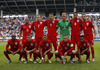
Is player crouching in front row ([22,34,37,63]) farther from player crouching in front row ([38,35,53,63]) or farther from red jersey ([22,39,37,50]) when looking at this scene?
player crouching in front row ([38,35,53,63])

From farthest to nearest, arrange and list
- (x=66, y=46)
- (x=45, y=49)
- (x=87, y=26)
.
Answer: (x=87, y=26)
(x=45, y=49)
(x=66, y=46)

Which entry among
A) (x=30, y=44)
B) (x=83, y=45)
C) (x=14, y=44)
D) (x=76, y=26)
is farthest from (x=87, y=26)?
(x=14, y=44)

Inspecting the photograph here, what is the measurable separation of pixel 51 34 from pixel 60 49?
40.0 inches

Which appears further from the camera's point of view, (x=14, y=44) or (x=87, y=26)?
(x=87, y=26)

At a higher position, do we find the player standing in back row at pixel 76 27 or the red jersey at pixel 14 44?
the player standing in back row at pixel 76 27

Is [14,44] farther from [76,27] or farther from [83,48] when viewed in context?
[83,48]

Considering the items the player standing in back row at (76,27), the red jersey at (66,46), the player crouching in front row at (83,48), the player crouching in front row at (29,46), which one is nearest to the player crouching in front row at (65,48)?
the red jersey at (66,46)

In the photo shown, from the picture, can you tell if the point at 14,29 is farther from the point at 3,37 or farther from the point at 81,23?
the point at 81,23

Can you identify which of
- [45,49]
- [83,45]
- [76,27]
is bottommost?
[45,49]

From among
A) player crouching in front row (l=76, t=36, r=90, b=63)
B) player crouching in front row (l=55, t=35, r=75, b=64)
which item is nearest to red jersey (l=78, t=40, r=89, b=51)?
player crouching in front row (l=76, t=36, r=90, b=63)

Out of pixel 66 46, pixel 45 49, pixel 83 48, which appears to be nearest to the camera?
pixel 66 46

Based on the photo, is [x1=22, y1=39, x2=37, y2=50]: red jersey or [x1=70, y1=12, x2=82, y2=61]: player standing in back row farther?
[x1=70, y1=12, x2=82, y2=61]: player standing in back row

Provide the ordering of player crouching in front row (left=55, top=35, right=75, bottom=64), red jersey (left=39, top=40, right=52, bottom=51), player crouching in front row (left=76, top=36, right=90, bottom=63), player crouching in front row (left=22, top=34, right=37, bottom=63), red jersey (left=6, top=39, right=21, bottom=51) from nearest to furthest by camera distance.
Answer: player crouching in front row (left=55, top=35, right=75, bottom=64)
player crouching in front row (left=76, top=36, right=90, bottom=63)
player crouching in front row (left=22, top=34, right=37, bottom=63)
red jersey (left=39, top=40, right=52, bottom=51)
red jersey (left=6, top=39, right=21, bottom=51)

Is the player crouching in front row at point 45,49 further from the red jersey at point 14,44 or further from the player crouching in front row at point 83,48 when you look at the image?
the player crouching in front row at point 83,48
